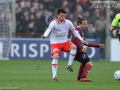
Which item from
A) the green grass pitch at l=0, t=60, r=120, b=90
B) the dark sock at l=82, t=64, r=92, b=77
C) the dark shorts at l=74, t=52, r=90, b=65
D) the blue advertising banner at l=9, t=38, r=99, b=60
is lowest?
the blue advertising banner at l=9, t=38, r=99, b=60

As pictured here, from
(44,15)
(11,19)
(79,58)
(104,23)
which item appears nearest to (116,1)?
(104,23)

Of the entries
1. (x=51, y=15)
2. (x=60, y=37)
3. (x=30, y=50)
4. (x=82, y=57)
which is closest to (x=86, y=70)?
(x=82, y=57)

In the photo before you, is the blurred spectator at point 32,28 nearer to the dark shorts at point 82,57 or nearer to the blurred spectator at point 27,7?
the blurred spectator at point 27,7

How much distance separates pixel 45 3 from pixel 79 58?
35.6 feet

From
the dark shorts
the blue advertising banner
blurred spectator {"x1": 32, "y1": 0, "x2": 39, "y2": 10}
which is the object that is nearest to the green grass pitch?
the dark shorts

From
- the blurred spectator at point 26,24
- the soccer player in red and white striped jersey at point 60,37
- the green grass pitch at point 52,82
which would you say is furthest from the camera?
the blurred spectator at point 26,24

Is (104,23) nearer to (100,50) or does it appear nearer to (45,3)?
(100,50)

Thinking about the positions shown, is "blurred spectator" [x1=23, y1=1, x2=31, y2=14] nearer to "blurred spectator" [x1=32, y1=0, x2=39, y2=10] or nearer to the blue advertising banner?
"blurred spectator" [x1=32, y1=0, x2=39, y2=10]

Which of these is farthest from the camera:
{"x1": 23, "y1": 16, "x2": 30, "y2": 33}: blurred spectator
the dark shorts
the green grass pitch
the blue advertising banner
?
{"x1": 23, "y1": 16, "x2": 30, "y2": 33}: blurred spectator

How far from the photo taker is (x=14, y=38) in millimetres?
17078

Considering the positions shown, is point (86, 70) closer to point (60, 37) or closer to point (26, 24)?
point (60, 37)

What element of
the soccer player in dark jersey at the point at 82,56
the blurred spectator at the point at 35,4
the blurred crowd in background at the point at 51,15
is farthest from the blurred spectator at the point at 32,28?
the soccer player in dark jersey at the point at 82,56

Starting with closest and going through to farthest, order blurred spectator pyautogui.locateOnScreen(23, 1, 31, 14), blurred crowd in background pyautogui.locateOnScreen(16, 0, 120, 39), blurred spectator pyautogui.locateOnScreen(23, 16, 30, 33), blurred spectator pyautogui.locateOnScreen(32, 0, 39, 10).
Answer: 1. blurred crowd in background pyautogui.locateOnScreen(16, 0, 120, 39)
2. blurred spectator pyautogui.locateOnScreen(23, 16, 30, 33)
3. blurred spectator pyautogui.locateOnScreen(23, 1, 31, 14)
4. blurred spectator pyautogui.locateOnScreen(32, 0, 39, 10)

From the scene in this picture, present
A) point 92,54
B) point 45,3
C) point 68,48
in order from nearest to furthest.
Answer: point 68,48 < point 92,54 < point 45,3
